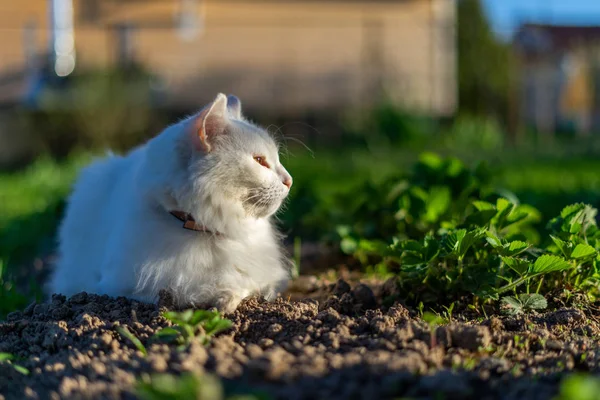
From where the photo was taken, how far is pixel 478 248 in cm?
267

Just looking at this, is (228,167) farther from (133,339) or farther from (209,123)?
(133,339)

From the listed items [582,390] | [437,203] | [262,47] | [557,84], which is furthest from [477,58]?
[582,390]

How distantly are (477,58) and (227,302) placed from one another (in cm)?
1748

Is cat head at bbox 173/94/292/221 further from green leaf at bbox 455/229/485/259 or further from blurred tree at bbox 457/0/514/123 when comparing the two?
blurred tree at bbox 457/0/514/123

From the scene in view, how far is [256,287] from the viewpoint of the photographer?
2672 millimetres

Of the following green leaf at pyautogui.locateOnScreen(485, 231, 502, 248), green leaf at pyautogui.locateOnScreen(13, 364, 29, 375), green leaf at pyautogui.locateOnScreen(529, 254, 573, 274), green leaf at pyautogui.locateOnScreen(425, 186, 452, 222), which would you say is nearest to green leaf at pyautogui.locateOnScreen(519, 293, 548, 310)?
green leaf at pyautogui.locateOnScreen(529, 254, 573, 274)

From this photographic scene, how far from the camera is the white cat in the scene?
2.50m

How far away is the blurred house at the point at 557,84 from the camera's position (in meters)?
17.9

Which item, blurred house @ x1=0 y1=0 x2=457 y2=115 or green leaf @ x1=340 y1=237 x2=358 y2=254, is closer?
green leaf @ x1=340 y1=237 x2=358 y2=254

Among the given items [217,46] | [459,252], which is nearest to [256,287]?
[459,252]

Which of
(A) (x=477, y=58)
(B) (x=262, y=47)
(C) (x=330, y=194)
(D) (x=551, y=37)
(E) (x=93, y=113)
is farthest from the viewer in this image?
(D) (x=551, y=37)

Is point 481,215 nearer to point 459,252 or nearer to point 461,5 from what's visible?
point 459,252

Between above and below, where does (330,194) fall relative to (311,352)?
below

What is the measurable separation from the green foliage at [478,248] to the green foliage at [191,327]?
0.85m
